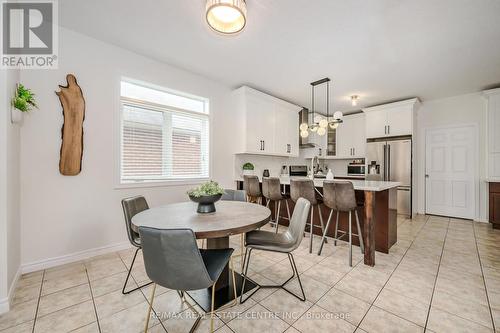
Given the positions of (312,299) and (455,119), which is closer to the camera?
(312,299)

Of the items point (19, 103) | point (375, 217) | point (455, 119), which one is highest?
point (455, 119)

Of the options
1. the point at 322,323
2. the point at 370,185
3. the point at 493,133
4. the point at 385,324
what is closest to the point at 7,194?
the point at 322,323

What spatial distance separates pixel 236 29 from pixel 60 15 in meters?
2.02

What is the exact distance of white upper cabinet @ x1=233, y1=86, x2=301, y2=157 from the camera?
410 cm

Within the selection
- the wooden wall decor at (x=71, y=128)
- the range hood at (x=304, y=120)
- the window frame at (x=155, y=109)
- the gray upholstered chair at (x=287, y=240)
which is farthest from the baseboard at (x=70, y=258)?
the range hood at (x=304, y=120)

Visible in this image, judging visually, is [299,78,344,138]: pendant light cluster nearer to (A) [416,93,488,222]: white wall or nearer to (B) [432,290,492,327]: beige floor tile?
(B) [432,290,492,327]: beige floor tile

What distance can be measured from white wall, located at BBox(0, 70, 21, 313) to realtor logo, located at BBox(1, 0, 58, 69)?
0.33 meters

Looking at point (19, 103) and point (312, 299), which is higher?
point (19, 103)

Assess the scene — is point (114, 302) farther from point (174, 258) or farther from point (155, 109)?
point (155, 109)

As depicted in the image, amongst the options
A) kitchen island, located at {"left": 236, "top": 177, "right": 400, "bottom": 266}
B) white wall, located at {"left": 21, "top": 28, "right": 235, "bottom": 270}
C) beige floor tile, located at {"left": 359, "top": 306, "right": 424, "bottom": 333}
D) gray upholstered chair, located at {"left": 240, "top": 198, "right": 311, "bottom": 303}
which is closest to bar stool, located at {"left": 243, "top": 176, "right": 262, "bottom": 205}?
kitchen island, located at {"left": 236, "top": 177, "right": 400, "bottom": 266}

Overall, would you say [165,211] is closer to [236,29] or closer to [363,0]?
[236,29]

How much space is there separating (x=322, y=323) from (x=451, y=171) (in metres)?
5.17

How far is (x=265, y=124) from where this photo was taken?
4.50 metres

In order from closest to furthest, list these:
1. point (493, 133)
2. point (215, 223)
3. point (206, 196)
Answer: point (215, 223) < point (206, 196) < point (493, 133)
